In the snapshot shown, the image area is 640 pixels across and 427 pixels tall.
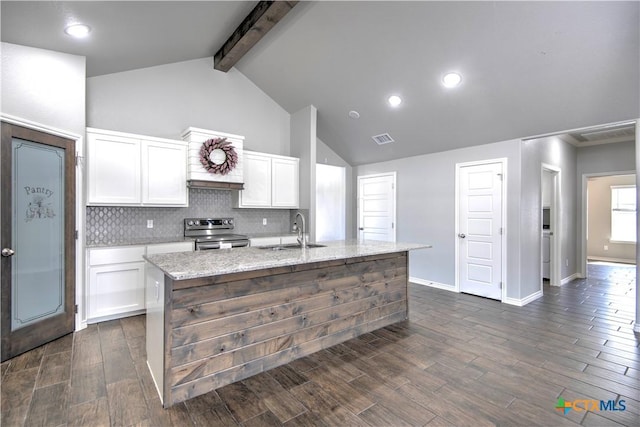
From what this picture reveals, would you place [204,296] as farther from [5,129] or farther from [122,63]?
[122,63]

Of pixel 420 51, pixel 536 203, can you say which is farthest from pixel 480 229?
pixel 420 51

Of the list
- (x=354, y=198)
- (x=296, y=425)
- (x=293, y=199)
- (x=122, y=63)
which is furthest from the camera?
(x=354, y=198)

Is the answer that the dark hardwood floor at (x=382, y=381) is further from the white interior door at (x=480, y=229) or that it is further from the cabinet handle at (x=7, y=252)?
the white interior door at (x=480, y=229)

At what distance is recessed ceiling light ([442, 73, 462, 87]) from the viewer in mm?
3644

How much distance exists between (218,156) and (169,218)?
1.12 metres

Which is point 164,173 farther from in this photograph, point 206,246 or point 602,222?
point 602,222

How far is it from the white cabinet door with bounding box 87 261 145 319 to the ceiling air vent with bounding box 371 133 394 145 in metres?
4.07

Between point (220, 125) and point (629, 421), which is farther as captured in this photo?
point (220, 125)

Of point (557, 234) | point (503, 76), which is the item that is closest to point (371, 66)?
point (503, 76)

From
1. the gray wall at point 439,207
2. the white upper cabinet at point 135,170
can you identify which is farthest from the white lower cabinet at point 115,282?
the gray wall at point 439,207

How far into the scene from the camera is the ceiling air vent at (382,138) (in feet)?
17.4

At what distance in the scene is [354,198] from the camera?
679 centimetres

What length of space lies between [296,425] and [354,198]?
525 centimetres

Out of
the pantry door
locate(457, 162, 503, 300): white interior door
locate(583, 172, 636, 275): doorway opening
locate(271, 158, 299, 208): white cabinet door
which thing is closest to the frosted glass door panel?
the pantry door
